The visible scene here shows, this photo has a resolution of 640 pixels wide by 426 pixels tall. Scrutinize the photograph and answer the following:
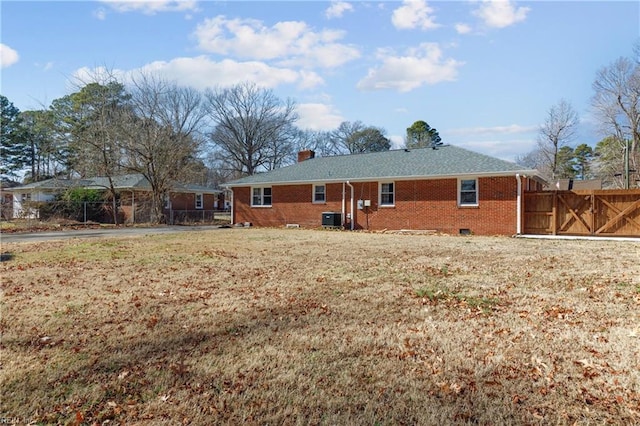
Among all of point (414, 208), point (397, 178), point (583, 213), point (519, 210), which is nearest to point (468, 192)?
point (519, 210)

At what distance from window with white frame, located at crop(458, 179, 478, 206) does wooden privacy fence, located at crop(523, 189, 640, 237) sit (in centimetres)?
190

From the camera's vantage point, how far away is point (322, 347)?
3.83 m

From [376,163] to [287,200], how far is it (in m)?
5.16

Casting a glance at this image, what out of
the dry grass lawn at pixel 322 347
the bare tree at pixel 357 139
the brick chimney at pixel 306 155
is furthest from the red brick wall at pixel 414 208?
the bare tree at pixel 357 139

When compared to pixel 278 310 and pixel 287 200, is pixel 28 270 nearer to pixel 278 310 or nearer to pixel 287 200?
pixel 278 310

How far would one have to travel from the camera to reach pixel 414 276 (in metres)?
7.10

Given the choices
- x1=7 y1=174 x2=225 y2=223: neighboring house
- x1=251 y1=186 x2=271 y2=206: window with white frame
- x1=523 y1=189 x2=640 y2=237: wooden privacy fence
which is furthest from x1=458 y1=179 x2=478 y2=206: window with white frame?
x1=7 y1=174 x2=225 y2=223: neighboring house

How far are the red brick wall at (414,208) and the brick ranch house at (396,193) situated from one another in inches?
1.5

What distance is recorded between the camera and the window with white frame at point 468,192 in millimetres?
16609

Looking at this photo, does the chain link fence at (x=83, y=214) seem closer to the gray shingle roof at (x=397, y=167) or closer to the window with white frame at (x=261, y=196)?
the window with white frame at (x=261, y=196)

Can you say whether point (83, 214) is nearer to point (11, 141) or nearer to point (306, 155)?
point (306, 155)

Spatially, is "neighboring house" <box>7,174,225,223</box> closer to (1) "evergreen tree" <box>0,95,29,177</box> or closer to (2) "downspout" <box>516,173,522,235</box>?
(1) "evergreen tree" <box>0,95,29,177</box>

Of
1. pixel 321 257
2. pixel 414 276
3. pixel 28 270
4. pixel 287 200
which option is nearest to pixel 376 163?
pixel 287 200

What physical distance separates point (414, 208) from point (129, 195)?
19.7 meters
